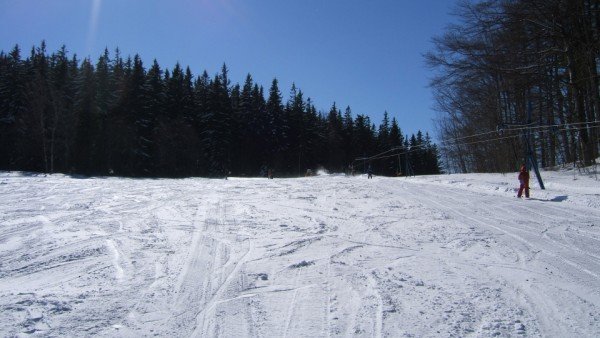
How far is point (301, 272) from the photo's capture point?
227 inches

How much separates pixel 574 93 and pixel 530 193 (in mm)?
7334

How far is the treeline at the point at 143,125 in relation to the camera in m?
41.1

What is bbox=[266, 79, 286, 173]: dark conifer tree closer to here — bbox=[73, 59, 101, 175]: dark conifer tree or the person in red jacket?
bbox=[73, 59, 101, 175]: dark conifer tree

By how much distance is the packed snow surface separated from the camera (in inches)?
160

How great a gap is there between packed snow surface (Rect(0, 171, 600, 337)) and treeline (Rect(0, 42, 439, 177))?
78.5ft

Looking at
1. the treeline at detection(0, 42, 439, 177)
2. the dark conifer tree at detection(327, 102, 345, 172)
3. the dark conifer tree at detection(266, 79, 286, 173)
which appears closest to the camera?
the treeline at detection(0, 42, 439, 177)

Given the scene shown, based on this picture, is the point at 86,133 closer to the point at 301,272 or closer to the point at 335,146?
the point at 335,146

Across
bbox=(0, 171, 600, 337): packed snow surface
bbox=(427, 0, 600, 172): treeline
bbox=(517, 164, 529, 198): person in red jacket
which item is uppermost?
bbox=(427, 0, 600, 172): treeline

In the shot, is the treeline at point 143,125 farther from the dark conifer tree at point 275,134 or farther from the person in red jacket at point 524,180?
the person in red jacket at point 524,180

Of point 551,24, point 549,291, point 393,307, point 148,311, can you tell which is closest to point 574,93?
point 551,24

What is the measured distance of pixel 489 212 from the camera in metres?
10.9

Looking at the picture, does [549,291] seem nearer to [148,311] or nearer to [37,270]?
[148,311]

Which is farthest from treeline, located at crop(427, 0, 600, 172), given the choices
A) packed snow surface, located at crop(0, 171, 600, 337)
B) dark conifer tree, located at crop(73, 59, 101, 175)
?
dark conifer tree, located at crop(73, 59, 101, 175)

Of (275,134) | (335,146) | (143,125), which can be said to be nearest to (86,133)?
(143,125)
